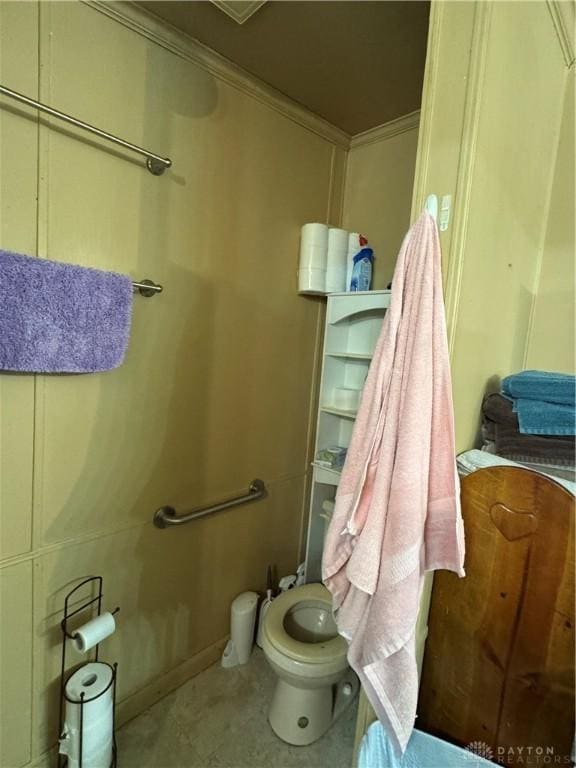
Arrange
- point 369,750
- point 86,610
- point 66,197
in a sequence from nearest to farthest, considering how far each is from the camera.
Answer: point 369,750
point 66,197
point 86,610

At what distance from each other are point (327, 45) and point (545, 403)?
132 centimetres

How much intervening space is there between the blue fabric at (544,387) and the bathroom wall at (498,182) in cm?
9

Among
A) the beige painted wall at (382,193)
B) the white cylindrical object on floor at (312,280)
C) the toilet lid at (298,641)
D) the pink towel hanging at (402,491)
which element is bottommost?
the toilet lid at (298,641)

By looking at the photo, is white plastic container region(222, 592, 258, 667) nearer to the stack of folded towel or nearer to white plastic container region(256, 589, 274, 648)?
white plastic container region(256, 589, 274, 648)

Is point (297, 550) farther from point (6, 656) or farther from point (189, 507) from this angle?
point (6, 656)

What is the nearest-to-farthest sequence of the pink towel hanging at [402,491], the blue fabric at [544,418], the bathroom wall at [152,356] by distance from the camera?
the pink towel hanging at [402,491], the blue fabric at [544,418], the bathroom wall at [152,356]

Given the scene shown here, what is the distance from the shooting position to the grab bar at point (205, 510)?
1.39m

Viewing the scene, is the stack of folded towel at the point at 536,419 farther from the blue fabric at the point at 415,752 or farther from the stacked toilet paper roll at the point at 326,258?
the stacked toilet paper roll at the point at 326,258

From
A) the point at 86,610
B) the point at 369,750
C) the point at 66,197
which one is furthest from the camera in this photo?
the point at 86,610

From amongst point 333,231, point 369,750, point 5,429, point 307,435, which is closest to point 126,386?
point 5,429

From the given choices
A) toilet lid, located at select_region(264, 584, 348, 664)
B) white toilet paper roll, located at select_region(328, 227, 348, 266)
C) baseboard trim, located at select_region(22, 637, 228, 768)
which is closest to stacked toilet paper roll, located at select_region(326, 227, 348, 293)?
white toilet paper roll, located at select_region(328, 227, 348, 266)

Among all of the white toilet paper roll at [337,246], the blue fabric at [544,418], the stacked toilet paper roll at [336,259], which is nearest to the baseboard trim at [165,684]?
the blue fabric at [544,418]

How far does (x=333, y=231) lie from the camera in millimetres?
1629

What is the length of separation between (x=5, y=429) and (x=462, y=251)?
1273 mm
